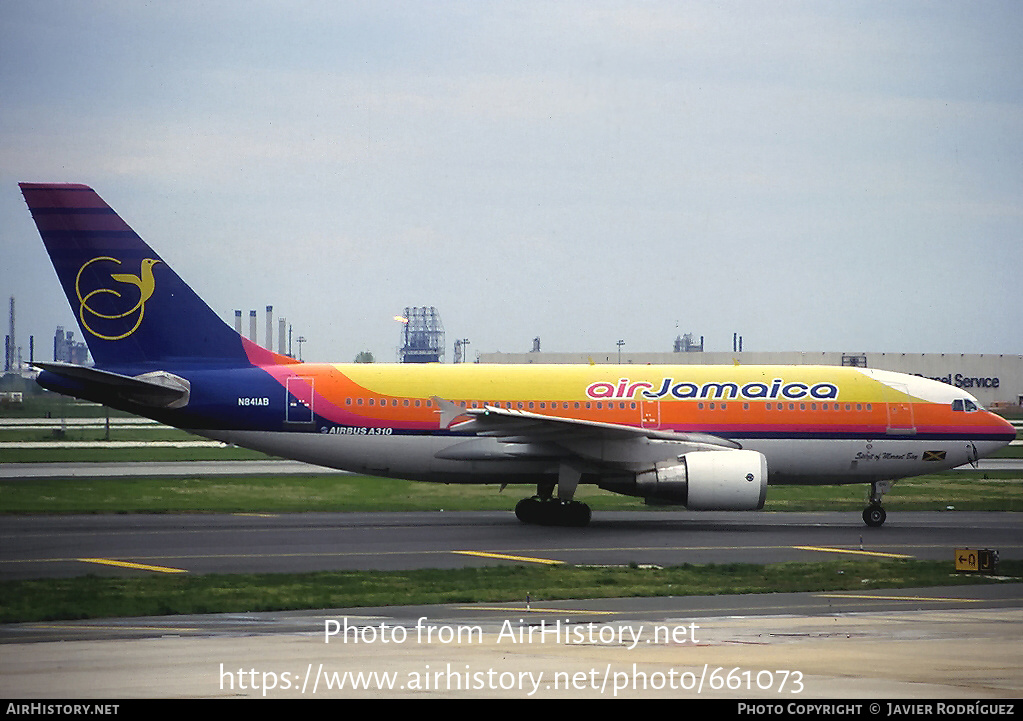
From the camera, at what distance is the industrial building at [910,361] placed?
344 ft

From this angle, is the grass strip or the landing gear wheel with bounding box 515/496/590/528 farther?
the landing gear wheel with bounding box 515/496/590/528

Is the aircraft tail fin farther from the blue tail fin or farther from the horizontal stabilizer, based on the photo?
the horizontal stabilizer

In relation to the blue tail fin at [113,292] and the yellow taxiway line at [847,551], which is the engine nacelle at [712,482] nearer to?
the yellow taxiway line at [847,551]

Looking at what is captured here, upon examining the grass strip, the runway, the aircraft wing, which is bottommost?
the runway

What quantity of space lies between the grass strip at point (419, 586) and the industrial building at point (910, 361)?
263 feet

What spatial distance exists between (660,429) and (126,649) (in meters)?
20.2

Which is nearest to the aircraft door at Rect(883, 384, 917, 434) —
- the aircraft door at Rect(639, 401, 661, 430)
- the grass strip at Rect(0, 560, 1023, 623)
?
the aircraft door at Rect(639, 401, 661, 430)

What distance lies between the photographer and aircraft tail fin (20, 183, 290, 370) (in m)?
32.6

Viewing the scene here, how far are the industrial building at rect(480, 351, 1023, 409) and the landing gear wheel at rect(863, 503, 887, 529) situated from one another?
7081 cm

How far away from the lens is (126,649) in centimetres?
1357

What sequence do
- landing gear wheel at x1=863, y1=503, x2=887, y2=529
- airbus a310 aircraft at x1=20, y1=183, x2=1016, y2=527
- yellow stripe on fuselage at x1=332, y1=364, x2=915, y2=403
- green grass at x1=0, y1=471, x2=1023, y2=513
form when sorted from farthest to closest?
green grass at x1=0, y1=471, x2=1023, y2=513 → yellow stripe on fuselage at x1=332, y1=364, x2=915, y2=403 → airbus a310 aircraft at x1=20, y1=183, x2=1016, y2=527 → landing gear wheel at x1=863, y1=503, x2=887, y2=529

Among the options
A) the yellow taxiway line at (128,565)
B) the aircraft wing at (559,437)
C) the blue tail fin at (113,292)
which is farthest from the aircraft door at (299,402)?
the yellow taxiway line at (128,565)

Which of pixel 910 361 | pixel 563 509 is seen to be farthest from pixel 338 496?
pixel 910 361

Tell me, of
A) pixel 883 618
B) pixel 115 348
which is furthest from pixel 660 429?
pixel 883 618
